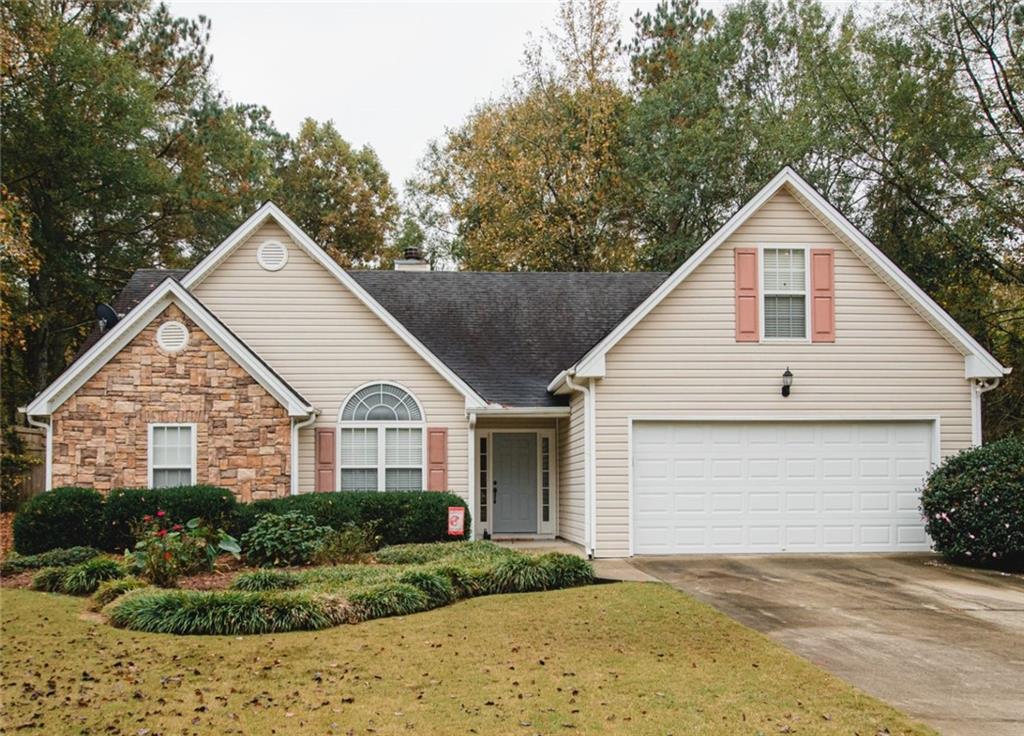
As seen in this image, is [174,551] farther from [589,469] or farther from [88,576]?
[589,469]

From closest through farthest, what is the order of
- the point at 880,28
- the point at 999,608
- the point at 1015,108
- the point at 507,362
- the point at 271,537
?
the point at 999,608, the point at 271,537, the point at 507,362, the point at 1015,108, the point at 880,28

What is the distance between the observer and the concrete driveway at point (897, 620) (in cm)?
741

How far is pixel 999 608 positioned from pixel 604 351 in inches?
262

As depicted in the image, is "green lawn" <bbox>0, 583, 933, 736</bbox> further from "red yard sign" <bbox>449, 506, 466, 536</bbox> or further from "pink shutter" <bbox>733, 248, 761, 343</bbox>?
"pink shutter" <bbox>733, 248, 761, 343</bbox>

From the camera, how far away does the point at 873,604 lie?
37.2 feet

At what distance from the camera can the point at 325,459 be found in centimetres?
1688

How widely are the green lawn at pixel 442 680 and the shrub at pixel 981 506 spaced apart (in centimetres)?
610

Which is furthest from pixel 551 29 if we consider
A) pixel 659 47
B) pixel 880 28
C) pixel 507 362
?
pixel 507 362

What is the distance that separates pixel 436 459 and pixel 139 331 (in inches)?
202

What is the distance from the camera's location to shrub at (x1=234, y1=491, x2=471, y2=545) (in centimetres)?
1526

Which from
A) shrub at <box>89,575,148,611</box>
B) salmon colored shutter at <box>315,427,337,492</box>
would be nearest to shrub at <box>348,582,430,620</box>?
shrub at <box>89,575,148,611</box>

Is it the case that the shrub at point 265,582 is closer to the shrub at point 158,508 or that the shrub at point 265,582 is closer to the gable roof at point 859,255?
the shrub at point 158,508

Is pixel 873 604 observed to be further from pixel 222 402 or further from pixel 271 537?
pixel 222 402

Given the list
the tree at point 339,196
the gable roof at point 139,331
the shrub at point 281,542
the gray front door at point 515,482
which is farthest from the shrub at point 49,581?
the tree at point 339,196
